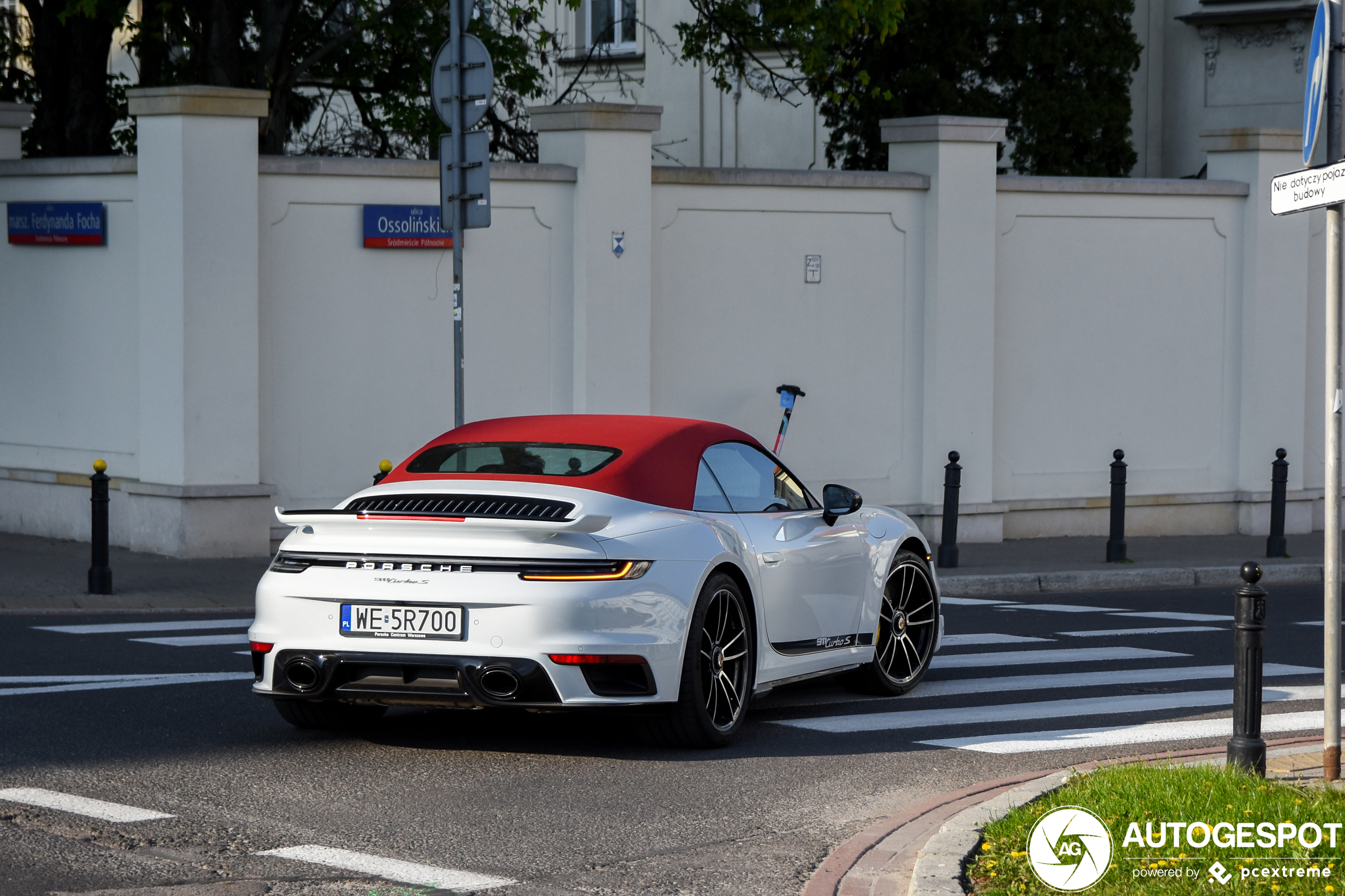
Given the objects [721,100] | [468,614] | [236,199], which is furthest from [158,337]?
[721,100]

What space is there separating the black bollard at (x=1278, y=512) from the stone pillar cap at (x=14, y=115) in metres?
12.1

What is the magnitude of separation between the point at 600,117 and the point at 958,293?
3947 millimetres

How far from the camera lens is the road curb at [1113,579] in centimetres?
1543

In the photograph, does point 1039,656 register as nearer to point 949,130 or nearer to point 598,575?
point 598,575

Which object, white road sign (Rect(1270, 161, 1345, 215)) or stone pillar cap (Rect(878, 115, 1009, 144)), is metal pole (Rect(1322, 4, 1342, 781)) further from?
stone pillar cap (Rect(878, 115, 1009, 144))

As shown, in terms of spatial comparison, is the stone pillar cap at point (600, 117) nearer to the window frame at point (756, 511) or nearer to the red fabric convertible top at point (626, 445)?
the window frame at point (756, 511)

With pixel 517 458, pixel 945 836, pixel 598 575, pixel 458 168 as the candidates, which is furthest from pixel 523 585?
pixel 458 168

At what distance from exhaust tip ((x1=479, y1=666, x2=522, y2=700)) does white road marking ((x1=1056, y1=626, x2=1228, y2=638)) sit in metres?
5.91

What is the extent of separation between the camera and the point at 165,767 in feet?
24.6

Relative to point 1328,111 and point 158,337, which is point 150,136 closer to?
point 158,337

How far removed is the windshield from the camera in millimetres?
8250

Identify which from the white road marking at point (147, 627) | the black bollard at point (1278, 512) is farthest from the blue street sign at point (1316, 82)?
the black bollard at point (1278, 512)

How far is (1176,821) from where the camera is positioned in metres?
6.20

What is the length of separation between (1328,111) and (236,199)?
958 centimetres
